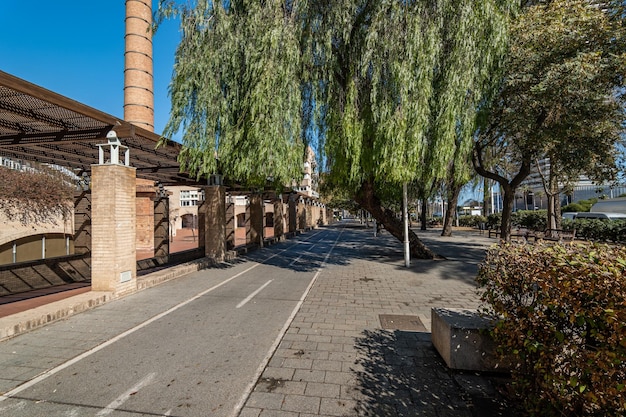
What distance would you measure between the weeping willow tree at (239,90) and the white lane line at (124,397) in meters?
5.39

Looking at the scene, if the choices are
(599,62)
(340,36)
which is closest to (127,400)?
(340,36)

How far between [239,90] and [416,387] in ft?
26.5

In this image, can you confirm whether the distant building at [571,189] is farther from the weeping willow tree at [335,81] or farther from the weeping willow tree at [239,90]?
the weeping willow tree at [239,90]

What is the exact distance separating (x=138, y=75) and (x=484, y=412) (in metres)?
28.5

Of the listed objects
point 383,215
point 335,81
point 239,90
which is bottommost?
point 383,215

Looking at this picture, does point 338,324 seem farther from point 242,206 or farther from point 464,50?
point 242,206

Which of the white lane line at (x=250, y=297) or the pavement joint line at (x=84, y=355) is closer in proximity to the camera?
the pavement joint line at (x=84, y=355)

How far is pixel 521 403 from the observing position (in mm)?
3012

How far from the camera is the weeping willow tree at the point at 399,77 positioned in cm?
826

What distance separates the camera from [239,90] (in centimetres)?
850

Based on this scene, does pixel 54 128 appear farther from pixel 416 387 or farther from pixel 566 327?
pixel 566 327

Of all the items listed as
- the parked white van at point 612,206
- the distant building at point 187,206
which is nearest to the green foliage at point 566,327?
the parked white van at point 612,206

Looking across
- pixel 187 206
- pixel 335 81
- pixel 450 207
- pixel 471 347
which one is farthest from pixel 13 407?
pixel 187 206

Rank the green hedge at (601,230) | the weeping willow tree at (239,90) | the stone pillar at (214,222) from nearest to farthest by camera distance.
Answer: the weeping willow tree at (239,90)
the stone pillar at (214,222)
the green hedge at (601,230)
